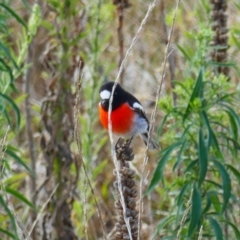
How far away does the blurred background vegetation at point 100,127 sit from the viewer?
321cm

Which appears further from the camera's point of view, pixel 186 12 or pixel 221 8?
pixel 186 12

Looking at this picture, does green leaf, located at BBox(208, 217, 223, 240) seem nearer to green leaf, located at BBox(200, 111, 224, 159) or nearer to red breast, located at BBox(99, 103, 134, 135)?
green leaf, located at BBox(200, 111, 224, 159)

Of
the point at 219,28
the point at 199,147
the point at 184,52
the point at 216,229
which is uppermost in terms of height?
the point at 219,28

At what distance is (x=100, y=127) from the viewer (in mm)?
6418

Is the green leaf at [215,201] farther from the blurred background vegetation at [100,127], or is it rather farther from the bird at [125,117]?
the bird at [125,117]

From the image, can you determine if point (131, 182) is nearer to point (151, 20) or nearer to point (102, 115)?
point (102, 115)

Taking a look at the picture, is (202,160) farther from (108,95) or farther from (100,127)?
(100,127)

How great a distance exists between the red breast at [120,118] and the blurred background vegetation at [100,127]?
0.14m

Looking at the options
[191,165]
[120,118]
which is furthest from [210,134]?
[120,118]

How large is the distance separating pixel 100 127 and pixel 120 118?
6.70 ft

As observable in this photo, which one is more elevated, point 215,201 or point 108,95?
point 108,95

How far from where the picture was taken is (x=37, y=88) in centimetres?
684

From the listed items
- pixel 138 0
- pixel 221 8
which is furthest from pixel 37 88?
pixel 221 8

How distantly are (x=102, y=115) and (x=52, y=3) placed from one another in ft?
2.24
